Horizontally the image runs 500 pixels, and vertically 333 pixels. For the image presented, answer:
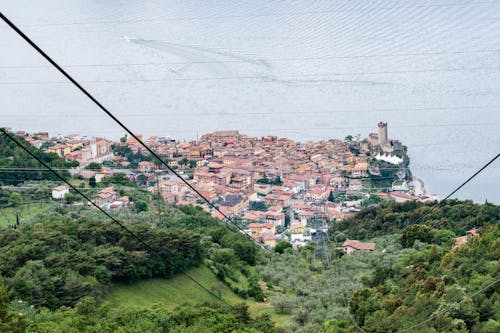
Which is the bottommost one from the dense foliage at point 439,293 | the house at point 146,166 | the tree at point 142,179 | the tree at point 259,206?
the dense foliage at point 439,293

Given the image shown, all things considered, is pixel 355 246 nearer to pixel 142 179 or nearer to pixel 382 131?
pixel 382 131

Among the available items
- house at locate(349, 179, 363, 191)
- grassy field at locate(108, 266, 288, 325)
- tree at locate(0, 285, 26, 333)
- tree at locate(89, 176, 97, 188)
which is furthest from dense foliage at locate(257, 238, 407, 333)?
house at locate(349, 179, 363, 191)

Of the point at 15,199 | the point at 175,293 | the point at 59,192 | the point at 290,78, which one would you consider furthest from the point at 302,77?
the point at 175,293

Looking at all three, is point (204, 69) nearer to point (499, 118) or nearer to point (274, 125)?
point (274, 125)

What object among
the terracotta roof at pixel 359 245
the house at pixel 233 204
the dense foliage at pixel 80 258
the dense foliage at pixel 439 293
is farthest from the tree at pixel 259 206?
the dense foliage at pixel 439 293

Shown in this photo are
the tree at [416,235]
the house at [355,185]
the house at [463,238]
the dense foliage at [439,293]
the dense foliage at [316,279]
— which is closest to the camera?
the dense foliage at [439,293]

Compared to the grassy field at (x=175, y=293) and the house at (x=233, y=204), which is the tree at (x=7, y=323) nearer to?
the grassy field at (x=175, y=293)

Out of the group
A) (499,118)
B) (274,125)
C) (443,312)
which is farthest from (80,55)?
(443,312)
